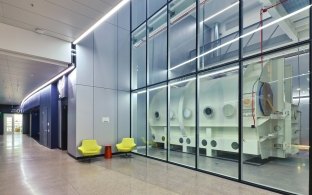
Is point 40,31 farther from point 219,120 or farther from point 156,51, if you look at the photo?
point 219,120

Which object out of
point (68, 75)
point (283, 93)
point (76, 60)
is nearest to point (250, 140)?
point (283, 93)

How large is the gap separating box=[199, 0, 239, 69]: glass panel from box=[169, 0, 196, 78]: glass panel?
0.48 m

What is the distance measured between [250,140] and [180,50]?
4.22 m

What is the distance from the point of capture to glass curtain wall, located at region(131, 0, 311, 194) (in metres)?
4.62

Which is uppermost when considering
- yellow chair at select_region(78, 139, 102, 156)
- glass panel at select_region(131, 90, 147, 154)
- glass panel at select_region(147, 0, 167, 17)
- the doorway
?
glass panel at select_region(147, 0, 167, 17)

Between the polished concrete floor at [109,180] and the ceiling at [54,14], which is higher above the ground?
the ceiling at [54,14]

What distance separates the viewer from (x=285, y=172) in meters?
5.00

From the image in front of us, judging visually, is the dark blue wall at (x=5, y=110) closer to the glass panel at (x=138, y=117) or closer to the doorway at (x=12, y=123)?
the doorway at (x=12, y=123)

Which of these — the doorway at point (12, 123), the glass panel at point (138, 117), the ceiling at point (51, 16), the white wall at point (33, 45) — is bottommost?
the doorway at point (12, 123)

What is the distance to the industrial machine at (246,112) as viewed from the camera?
5566 mm

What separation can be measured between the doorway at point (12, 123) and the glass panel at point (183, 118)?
21.2 m

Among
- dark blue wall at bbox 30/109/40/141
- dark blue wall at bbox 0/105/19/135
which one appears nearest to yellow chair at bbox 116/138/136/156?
dark blue wall at bbox 30/109/40/141

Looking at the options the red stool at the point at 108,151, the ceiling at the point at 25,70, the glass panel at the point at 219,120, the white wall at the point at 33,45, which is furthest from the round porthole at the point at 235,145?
the ceiling at the point at 25,70

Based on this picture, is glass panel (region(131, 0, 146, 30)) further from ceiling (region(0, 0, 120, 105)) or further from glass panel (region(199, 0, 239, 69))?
ceiling (region(0, 0, 120, 105))
